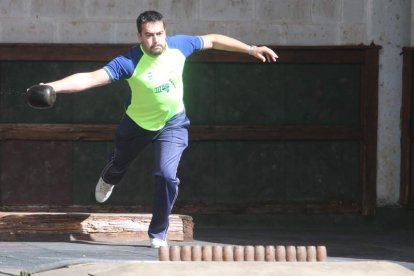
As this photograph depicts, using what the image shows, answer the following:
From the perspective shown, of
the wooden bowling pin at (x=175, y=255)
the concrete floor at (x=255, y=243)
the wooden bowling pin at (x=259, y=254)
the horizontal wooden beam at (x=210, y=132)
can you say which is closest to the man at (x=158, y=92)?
the concrete floor at (x=255, y=243)

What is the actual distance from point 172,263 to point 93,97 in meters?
6.50

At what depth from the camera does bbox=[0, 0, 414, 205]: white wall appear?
1378cm

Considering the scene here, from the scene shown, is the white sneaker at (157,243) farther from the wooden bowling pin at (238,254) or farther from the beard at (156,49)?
the wooden bowling pin at (238,254)

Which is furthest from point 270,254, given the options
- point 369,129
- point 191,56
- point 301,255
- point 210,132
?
point 369,129

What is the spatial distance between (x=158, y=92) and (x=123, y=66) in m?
0.37

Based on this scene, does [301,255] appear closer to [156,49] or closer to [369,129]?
[156,49]

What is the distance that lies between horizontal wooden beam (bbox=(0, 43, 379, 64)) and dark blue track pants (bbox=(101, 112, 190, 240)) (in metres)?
3.28

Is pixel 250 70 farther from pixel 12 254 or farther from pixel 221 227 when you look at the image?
pixel 12 254

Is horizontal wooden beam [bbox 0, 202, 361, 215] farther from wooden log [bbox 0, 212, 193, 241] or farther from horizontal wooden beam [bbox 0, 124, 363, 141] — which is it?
wooden log [bbox 0, 212, 193, 241]

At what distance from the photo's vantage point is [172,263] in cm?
770

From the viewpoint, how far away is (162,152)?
33.8 feet

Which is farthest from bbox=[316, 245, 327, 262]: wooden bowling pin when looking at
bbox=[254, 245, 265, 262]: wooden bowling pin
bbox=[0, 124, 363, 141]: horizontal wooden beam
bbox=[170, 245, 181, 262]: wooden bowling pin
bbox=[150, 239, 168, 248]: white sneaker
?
bbox=[0, 124, 363, 141]: horizontal wooden beam

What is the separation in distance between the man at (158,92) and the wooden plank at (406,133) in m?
4.12

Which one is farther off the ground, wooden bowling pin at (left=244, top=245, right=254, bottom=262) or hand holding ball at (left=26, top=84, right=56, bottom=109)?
hand holding ball at (left=26, top=84, right=56, bottom=109)
